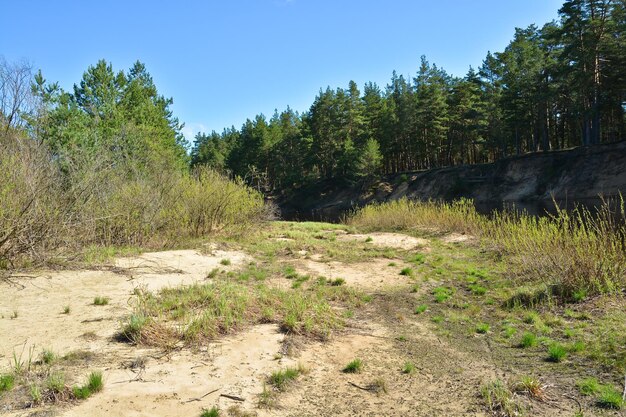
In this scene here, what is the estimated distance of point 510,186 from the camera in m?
41.1

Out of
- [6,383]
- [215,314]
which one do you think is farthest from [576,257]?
[6,383]

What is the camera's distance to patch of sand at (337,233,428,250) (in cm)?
1681

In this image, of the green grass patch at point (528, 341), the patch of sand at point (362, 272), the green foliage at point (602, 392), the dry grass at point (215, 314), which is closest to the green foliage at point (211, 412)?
the dry grass at point (215, 314)

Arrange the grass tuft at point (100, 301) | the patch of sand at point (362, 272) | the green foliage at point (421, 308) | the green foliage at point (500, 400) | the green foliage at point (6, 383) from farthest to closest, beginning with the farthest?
the patch of sand at point (362, 272)
the green foliage at point (421, 308)
the grass tuft at point (100, 301)
the green foliage at point (6, 383)
the green foliage at point (500, 400)

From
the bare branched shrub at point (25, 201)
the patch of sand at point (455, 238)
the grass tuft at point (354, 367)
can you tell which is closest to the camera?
the grass tuft at point (354, 367)

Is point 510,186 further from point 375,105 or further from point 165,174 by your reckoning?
point 165,174

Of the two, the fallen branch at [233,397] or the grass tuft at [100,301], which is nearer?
the fallen branch at [233,397]

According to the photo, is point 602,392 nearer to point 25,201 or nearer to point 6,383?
point 6,383

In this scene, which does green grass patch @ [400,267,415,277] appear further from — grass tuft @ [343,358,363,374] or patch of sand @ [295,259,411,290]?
grass tuft @ [343,358,363,374]

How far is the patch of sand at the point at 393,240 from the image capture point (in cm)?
1681

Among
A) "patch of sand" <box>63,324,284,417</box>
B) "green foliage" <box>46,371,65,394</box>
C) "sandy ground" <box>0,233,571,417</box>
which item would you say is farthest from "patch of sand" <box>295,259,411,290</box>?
"green foliage" <box>46,371,65,394</box>

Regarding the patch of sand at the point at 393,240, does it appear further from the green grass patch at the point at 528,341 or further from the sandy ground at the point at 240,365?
the green grass patch at the point at 528,341

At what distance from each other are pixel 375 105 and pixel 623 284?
53729 mm

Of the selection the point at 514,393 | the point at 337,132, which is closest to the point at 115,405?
the point at 514,393
